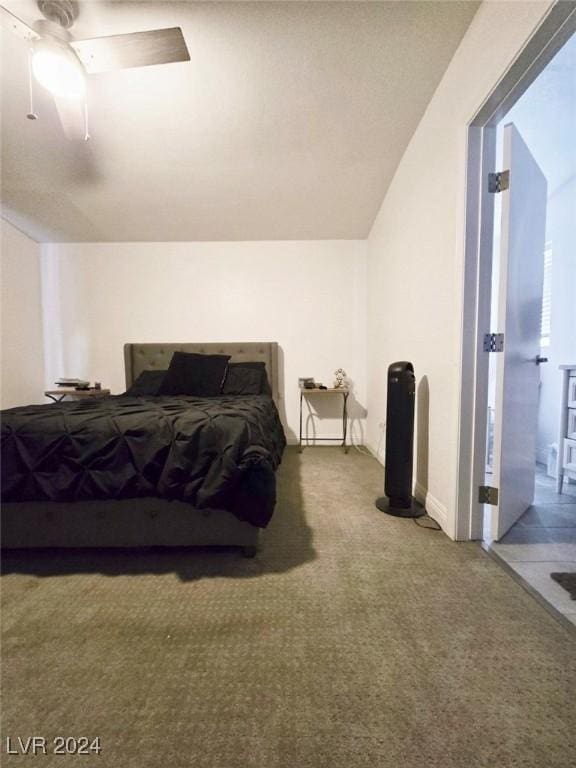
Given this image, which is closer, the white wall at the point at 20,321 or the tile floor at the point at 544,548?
the tile floor at the point at 544,548

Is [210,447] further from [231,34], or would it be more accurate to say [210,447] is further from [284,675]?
[231,34]

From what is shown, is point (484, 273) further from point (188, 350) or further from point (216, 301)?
point (188, 350)

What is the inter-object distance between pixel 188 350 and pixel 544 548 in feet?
10.7

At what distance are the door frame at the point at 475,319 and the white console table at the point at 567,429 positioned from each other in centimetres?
108

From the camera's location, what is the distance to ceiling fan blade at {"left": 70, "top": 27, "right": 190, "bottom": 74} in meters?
1.27

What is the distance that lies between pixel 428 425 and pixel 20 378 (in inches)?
154

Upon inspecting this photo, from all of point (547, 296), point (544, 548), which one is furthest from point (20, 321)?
point (547, 296)

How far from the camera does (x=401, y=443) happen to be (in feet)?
5.85

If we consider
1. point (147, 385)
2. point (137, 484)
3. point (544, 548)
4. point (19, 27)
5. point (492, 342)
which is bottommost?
point (544, 548)

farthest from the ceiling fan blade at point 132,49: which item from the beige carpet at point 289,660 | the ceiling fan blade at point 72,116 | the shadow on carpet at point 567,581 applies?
the shadow on carpet at point 567,581

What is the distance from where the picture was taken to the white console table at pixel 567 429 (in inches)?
80.3

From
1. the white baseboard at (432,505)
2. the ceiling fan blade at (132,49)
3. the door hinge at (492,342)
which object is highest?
the ceiling fan blade at (132,49)

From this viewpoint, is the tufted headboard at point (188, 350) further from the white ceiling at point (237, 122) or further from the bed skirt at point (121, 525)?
the bed skirt at point (121, 525)

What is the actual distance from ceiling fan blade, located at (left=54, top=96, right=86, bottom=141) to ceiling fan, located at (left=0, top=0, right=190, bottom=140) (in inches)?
3.0
